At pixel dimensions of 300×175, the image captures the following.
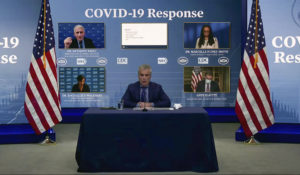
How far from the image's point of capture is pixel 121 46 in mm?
9406

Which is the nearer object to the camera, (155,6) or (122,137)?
(122,137)

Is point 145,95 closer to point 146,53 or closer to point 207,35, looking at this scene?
point 146,53

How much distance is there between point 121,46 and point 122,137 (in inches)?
203

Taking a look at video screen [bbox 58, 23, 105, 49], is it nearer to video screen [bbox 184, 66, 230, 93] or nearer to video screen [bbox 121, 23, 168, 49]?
video screen [bbox 121, 23, 168, 49]

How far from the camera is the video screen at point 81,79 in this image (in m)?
9.39

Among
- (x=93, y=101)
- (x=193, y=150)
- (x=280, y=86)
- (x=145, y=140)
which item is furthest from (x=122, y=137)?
(x=93, y=101)

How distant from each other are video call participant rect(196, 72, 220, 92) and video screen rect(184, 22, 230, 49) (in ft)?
2.56

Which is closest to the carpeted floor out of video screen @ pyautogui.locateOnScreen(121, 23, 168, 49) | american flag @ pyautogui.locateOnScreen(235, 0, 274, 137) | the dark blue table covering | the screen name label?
the dark blue table covering

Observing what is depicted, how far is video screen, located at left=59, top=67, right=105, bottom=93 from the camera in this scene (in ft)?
30.8

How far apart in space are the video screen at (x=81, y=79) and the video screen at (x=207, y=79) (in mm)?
2245

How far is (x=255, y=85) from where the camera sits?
252 inches

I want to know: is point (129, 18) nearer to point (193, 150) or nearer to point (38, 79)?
point (38, 79)

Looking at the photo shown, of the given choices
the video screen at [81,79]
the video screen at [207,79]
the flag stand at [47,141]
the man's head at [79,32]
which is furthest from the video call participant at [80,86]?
the flag stand at [47,141]

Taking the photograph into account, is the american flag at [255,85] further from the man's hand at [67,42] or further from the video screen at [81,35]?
the man's hand at [67,42]
